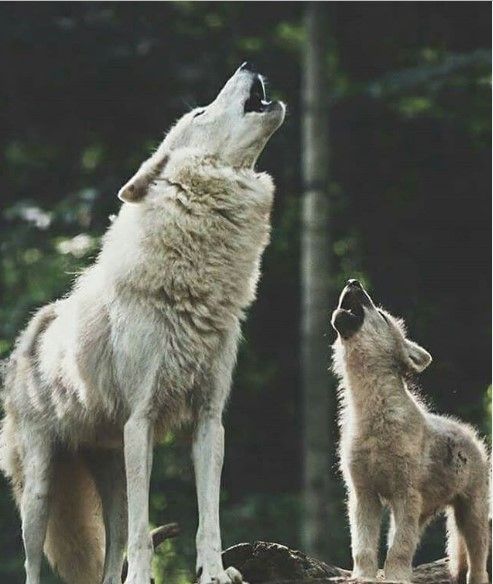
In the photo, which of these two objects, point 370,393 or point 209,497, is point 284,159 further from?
point 209,497

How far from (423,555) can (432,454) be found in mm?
6332

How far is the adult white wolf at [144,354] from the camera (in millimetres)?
7152

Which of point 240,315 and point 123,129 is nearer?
point 240,315

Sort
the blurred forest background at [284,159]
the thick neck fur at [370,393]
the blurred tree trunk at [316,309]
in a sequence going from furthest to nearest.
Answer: the blurred forest background at [284,159], the blurred tree trunk at [316,309], the thick neck fur at [370,393]

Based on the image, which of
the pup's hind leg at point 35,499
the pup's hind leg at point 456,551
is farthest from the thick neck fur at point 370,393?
the pup's hind leg at point 35,499

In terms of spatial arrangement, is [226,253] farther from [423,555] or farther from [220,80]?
[220,80]

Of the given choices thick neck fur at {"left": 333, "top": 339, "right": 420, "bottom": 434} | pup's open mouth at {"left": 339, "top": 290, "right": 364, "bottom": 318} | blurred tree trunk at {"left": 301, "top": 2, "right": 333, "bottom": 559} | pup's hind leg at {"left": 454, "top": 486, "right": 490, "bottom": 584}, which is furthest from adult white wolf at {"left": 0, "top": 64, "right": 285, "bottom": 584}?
blurred tree trunk at {"left": 301, "top": 2, "right": 333, "bottom": 559}

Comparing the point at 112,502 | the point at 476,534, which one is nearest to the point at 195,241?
the point at 112,502

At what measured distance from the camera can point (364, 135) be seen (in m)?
16.5

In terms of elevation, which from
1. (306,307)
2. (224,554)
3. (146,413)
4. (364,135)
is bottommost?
(224,554)

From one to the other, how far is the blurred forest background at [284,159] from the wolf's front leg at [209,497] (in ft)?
24.4

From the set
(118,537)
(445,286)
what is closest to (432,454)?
(118,537)

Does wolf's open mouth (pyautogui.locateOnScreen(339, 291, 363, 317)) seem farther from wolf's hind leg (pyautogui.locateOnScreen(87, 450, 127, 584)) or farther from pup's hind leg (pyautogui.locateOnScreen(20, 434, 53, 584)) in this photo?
pup's hind leg (pyautogui.locateOnScreen(20, 434, 53, 584))

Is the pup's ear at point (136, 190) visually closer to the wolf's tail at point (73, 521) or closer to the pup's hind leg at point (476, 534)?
the wolf's tail at point (73, 521)
